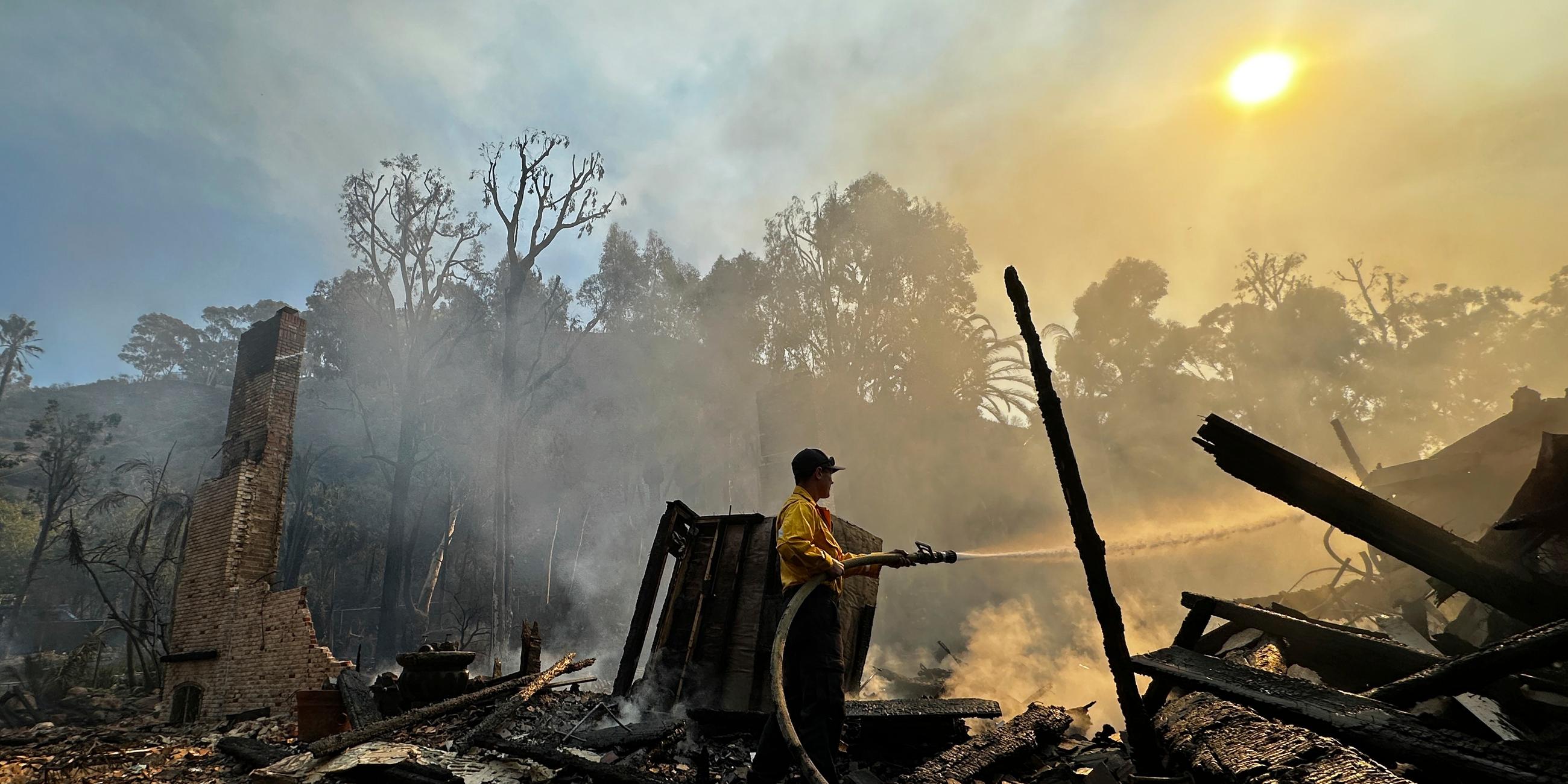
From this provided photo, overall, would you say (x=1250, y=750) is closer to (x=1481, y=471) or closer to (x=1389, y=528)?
(x=1389, y=528)

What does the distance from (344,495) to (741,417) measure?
21192mm

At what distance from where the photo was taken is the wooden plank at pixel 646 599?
7316mm

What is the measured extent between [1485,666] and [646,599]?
7051 mm

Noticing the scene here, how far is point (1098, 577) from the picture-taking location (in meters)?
3.38

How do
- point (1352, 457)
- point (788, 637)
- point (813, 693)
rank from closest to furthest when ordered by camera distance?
point (813, 693) < point (788, 637) < point (1352, 457)

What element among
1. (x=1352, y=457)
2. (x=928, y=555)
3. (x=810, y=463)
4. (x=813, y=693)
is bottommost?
(x=813, y=693)

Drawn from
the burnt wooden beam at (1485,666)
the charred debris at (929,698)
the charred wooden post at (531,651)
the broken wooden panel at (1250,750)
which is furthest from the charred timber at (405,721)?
the burnt wooden beam at (1485,666)

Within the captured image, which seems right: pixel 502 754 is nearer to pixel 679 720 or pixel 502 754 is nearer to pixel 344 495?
pixel 679 720

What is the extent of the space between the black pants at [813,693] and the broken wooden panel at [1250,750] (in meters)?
1.82

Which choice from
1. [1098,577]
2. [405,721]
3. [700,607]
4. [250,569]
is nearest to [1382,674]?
[1098,577]

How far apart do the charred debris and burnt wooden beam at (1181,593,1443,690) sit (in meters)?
0.02

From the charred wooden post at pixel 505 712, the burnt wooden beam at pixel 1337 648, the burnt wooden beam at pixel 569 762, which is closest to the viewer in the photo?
the burnt wooden beam at pixel 1337 648

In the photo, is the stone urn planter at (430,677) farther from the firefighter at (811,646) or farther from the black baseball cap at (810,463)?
the black baseball cap at (810,463)

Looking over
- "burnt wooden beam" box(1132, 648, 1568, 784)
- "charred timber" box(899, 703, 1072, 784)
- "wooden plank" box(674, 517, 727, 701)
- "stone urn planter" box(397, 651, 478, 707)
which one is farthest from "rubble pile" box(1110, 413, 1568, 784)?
"stone urn planter" box(397, 651, 478, 707)
